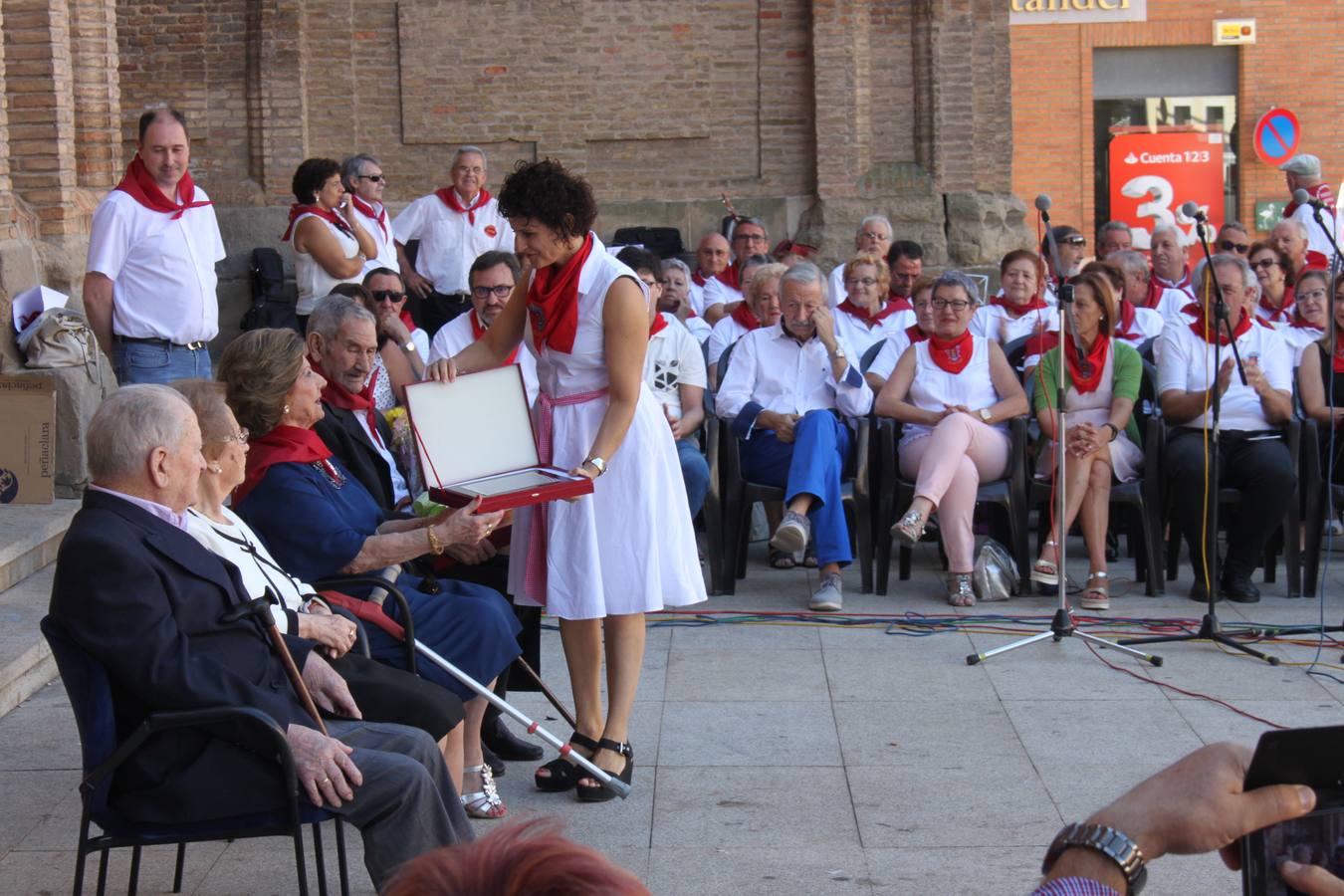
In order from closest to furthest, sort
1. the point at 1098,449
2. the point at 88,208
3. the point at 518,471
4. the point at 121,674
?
the point at 121,674, the point at 518,471, the point at 1098,449, the point at 88,208

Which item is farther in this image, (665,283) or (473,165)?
(473,165)

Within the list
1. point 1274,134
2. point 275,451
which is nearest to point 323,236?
point 275,451

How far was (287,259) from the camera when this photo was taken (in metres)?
12.9

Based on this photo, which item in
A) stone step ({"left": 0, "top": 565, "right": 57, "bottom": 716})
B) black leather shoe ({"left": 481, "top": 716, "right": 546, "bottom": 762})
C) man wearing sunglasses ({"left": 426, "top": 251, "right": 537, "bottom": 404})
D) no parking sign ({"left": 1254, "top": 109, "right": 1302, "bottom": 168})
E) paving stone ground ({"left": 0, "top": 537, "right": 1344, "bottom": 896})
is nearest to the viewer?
paving stone ground ({"left": 0, "top": 537, "right": 1344, "bottom": 896})

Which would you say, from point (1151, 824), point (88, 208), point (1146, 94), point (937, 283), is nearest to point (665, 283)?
point (937, 283)

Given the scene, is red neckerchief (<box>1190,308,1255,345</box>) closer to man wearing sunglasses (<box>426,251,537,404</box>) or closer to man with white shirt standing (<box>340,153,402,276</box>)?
man wearing sunglasses (<box>426,251,537,404</box>)

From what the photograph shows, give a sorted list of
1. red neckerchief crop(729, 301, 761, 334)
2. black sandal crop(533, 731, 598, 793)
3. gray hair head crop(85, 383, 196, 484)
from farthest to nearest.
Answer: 1. red neckerchief crop(729, 301, 761, 334)
2. black sandal crop(533, 731, 598, 793)
3. gray hair head crop(85, 383, 196, 484)

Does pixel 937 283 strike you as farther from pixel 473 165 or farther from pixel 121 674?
pixel 121 674

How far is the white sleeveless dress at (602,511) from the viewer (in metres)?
4.86

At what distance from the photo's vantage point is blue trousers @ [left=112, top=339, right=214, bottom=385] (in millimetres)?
7004

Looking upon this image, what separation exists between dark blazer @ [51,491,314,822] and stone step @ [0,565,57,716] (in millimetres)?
2148

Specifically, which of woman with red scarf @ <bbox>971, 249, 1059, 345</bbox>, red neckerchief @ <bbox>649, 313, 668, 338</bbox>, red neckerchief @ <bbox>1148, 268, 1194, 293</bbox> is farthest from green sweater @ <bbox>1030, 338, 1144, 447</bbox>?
red neckerchief @ <bbox>1148, 268, 1194, 293</bbox>

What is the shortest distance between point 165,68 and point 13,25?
404 cm

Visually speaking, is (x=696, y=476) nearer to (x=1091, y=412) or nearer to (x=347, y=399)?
(x=1091, y=412)
